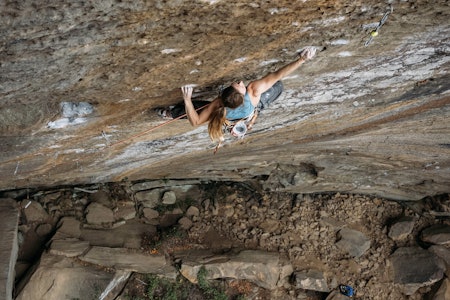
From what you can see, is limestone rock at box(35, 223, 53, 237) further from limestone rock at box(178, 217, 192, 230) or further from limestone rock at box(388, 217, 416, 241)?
limestone rock at box(388, 217, 416, 241)

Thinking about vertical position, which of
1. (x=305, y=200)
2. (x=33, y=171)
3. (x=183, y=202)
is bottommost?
(x=305, y=200)

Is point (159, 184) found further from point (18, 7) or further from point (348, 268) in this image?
point (18, 7)

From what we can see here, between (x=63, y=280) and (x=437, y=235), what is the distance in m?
7.47

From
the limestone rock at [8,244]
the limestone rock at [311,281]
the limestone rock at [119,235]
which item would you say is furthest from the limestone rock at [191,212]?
the limestone rock at [8,244]

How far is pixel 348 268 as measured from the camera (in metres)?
8.83

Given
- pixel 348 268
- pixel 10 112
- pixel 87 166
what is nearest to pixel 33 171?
pixel 87 166

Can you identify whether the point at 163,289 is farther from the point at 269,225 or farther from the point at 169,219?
the point at 269,225

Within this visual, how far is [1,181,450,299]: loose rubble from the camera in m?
7.70

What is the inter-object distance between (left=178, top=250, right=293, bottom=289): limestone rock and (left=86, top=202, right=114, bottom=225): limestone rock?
5.27 ft

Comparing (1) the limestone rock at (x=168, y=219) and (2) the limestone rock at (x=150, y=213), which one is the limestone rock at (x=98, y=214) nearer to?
(2) the limestone rock at (x=150, y=213)

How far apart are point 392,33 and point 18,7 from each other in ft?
9.44

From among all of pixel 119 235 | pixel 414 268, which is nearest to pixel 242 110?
pixel 119 235

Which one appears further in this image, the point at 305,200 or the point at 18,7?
the point at 305,200

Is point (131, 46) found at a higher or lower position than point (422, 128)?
higher
